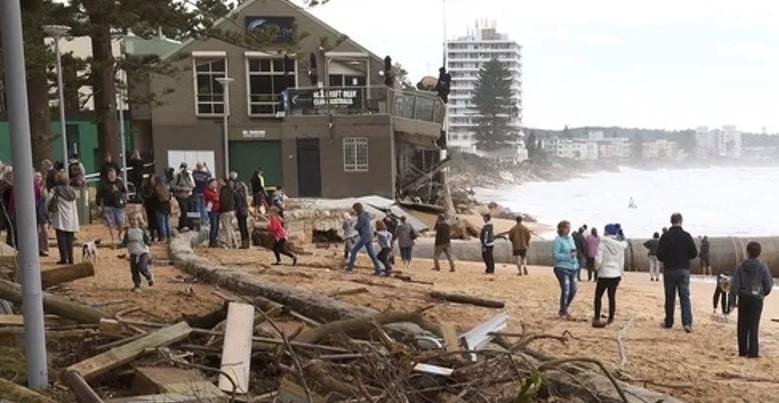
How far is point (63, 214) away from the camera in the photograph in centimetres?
1351

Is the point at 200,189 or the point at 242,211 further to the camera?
the point at 200,189

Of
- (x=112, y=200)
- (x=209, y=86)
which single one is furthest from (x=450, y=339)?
(x=209, y=86)

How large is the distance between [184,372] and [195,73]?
33120 millimetres

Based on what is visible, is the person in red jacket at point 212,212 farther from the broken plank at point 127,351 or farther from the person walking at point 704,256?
the person walking at point 704,256

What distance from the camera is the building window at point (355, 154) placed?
114ft

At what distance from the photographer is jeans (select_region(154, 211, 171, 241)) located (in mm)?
19141

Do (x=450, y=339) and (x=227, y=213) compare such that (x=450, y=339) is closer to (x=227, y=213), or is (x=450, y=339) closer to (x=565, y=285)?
(x=565, y=285)

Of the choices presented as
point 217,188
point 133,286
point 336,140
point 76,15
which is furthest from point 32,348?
point 336,140

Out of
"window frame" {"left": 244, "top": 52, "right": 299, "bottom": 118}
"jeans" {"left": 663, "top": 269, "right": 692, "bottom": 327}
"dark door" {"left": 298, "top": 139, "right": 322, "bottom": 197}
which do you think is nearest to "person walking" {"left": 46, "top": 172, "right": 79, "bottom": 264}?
"jeans" {"left": 663, "top": 269, "right": 692, "bottom": 327}

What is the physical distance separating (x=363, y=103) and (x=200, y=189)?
14.5m

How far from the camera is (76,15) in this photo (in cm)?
2158

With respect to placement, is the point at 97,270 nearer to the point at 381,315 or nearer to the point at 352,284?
the point at 352,284

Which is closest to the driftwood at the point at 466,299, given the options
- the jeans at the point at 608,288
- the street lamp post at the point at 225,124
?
the jeans at the point at 608,288

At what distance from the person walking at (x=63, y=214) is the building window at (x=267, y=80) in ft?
77.6
